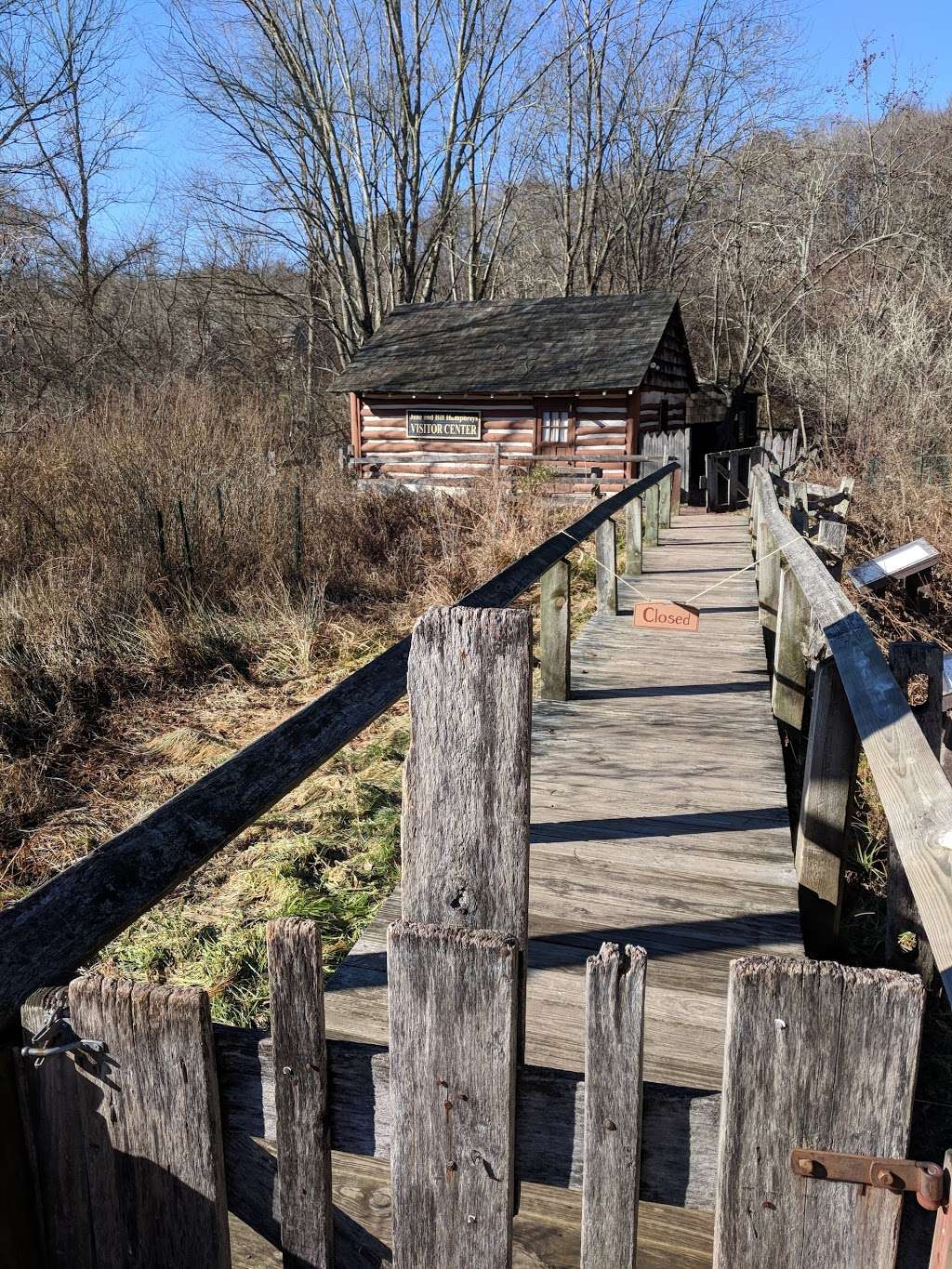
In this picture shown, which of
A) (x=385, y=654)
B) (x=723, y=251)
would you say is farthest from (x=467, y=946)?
(x=723, y=251)

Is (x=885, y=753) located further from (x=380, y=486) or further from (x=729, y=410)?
(x=729, y=410)

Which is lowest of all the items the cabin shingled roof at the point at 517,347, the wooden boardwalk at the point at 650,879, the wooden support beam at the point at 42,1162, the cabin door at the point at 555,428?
the wooden boardwalk at the point at 650,879

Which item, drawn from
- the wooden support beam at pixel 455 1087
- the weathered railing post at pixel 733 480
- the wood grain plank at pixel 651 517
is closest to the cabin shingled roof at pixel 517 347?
the weathered railing post at pixel 733 480

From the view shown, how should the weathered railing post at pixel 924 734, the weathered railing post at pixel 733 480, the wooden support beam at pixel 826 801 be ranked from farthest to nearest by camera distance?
the weathered railing post at pixel 733 480 < the wooden support beam at pixel 826 801 < the weathered railing post at pixel 924 734

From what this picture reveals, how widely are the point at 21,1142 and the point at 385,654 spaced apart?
126 cm

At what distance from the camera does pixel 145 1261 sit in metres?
1.48

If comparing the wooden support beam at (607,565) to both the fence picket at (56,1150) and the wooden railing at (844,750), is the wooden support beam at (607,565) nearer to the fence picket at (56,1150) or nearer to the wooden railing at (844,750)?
the wooden railing at (844,750)

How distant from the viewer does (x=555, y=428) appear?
20578 mm

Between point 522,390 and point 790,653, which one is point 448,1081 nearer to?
point 790,653

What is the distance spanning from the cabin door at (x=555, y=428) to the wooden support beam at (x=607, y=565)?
511 inches

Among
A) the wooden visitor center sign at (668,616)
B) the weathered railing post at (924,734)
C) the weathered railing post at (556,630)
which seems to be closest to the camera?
the weathered railing post at (924,734)

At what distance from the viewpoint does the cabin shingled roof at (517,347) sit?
19.7 m

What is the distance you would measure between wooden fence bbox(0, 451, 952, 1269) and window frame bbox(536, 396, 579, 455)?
19.5 metres

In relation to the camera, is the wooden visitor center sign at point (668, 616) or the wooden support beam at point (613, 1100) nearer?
the wooden support beam at point (613, 1100)
